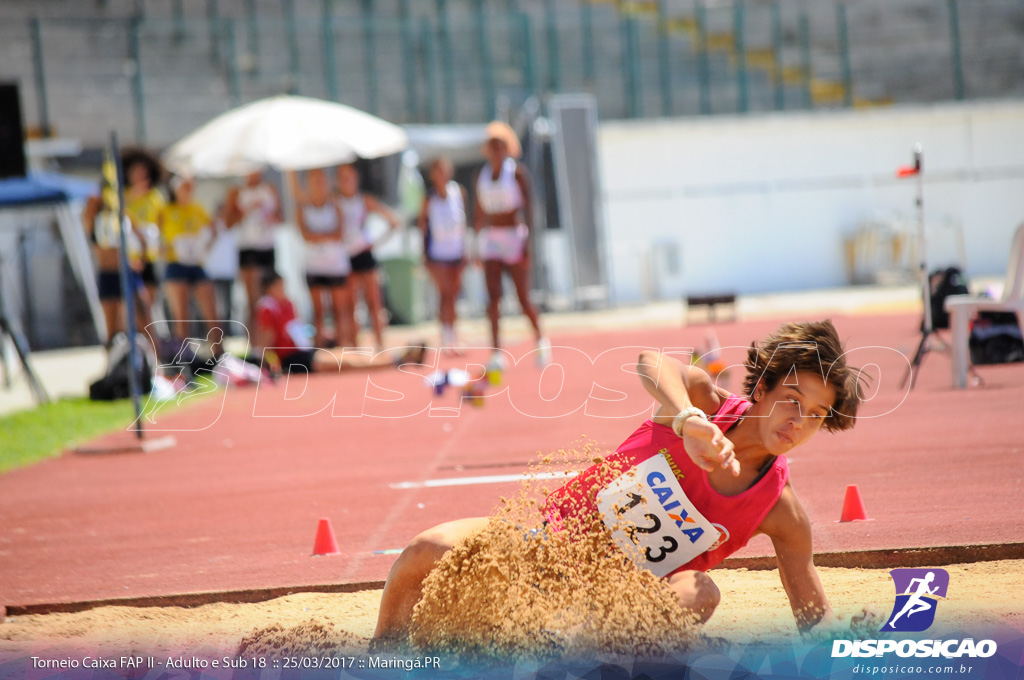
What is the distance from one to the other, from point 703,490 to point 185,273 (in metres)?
10.8

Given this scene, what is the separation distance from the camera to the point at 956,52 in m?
25.3

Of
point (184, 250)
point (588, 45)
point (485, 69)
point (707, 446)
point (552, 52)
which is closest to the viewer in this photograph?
point (707, 446)

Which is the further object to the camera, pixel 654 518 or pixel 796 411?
pixel 654 518

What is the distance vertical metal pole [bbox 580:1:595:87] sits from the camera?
23188 mm

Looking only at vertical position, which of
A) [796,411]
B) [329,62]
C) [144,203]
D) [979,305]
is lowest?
[979,305]

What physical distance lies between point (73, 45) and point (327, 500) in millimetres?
17153

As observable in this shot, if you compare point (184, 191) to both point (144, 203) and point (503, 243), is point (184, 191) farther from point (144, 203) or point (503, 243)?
point (503, 243)

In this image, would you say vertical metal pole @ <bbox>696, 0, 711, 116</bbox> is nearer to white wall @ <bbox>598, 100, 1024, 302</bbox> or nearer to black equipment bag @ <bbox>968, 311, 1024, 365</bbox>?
white wall @ <bbox>598, 100, 1024, 302</bbox>

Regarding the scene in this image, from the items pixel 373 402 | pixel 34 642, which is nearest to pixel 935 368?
pixel 373 402

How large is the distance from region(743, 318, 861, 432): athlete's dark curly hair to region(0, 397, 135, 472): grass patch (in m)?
6.43

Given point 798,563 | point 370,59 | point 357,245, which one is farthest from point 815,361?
point 370,59

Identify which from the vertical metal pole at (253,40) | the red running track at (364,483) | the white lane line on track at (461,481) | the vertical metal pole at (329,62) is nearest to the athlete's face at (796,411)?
the red running track at (364,483)

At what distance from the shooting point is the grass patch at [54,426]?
8.55 meters

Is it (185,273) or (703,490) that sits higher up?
(185,273)
